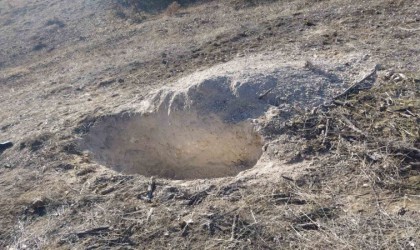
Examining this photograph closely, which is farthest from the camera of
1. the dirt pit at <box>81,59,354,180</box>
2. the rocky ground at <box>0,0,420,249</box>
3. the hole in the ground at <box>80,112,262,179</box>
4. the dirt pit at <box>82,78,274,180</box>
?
the hole in the ground at <box>80,112,262,179</box>

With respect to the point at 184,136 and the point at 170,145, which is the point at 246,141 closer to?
the point at 184,136

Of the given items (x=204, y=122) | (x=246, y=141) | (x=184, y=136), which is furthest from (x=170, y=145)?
(x=246, y=141)

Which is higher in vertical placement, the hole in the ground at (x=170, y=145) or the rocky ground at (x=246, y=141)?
the rocky ground at (x=246, y=141)

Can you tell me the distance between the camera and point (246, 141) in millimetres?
5652

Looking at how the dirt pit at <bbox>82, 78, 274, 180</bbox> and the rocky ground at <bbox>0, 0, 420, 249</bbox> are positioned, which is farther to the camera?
the dirt pit at <bbox>82, 78, 274, 180</bbox>

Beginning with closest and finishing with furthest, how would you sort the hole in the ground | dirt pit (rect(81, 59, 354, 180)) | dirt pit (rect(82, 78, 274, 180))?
dirt pit (rect(81, 59, 354, 180))
dirt pit (rect(82, 78, 274, 180))
the hole in the ground

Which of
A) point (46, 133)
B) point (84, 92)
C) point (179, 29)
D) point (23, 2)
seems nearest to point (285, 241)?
point (46, 133)

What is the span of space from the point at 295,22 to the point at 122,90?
138 inches

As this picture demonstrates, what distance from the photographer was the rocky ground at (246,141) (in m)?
3.88

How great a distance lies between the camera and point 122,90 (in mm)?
7352

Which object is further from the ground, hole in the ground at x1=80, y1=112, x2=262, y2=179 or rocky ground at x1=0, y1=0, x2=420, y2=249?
rocky ground at x1=0, y1=0, x2=420, y2=249

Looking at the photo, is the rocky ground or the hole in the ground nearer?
the rocky ground

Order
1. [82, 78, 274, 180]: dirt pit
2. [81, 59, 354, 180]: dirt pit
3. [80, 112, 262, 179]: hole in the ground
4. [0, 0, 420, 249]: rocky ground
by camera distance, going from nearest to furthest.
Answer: [0, 0, 420, 249]: rocky ground
[81, 59, 354, 180]: dirt pit
[82, 78, 274, 180]: dirt pit
[80, 112, 262, 179]: hole in the ground

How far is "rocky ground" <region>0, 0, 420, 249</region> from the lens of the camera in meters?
3.88
